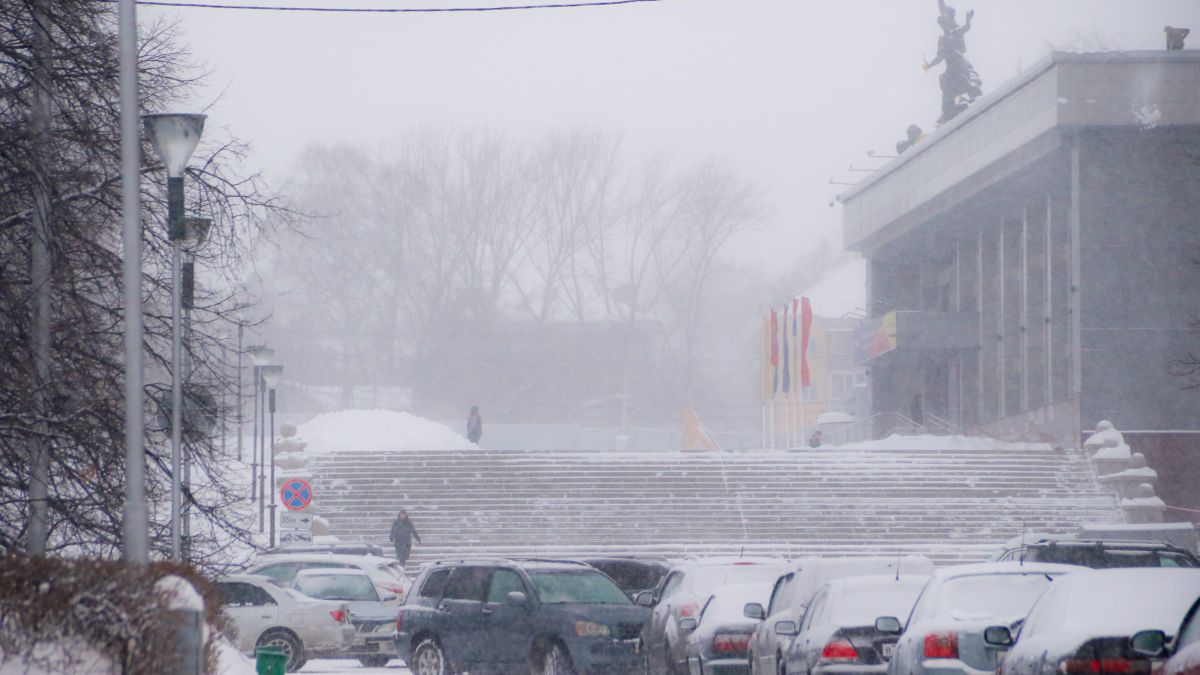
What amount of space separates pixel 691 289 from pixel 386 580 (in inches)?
2669

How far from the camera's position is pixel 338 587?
84.6 ft

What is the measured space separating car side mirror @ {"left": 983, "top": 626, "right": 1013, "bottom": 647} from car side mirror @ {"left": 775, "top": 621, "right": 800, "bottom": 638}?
4148mm

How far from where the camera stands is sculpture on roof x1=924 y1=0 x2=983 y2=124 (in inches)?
2960

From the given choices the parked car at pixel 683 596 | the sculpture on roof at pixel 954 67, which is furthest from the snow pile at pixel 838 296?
the parked car at pixel 683 596

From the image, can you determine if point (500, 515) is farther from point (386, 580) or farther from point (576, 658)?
point (576, 658)

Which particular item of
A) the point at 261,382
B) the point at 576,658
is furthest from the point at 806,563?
the point at 261,382

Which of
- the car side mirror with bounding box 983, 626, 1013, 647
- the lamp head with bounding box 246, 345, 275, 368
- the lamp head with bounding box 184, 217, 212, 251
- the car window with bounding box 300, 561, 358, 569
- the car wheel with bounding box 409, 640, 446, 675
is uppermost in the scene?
the lamp head with bounding box 184, 217, 212, 251

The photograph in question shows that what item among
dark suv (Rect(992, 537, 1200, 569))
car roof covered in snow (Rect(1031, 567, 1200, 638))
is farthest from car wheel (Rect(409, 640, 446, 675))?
car roof covered in snow (Rect(1031, 567, 1200, 638))

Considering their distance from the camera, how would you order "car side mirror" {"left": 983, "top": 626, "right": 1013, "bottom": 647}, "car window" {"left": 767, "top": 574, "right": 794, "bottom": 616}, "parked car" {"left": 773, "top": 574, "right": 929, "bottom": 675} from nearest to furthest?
"car side mirror" {"left": 983, "top": 626, "right": 1013, "bottom": 647} < "parked car" {"left": 773, "top": 574, "right": 929, "bottom": 675} < "car window" {"left": 767, "top": 574, "right": 794, "bottom": 616}

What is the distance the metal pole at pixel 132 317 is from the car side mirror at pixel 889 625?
5318mm

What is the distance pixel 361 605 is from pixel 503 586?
5354 millimetres

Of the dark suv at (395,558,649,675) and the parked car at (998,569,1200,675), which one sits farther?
the dark suv at (395,558,649,675)

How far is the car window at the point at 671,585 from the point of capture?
65.6 feet

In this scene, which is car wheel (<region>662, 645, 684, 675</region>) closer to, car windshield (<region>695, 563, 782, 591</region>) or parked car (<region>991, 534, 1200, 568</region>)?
car windshield (<region>695, 563, 782, 591</region>)
